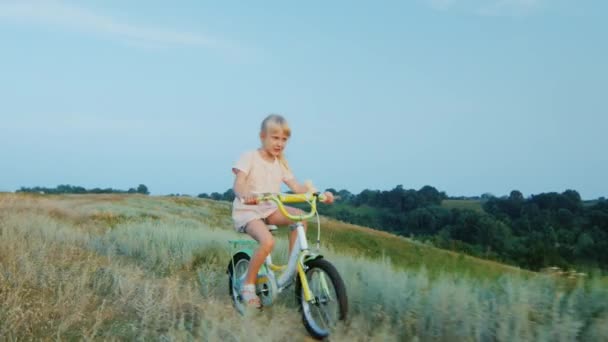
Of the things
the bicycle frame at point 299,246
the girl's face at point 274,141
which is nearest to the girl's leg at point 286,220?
the bicycle frame at point 299,246

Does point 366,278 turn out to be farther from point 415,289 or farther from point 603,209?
point 603,209

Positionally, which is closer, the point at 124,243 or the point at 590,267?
the point at 590,267

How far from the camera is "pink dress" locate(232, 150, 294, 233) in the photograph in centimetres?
584

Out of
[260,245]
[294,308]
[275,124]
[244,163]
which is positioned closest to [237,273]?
[294,308]

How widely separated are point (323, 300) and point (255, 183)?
1375mm

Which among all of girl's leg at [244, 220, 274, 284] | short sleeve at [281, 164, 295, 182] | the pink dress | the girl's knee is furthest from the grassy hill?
short sleeve at [281, 164, 295, 182]

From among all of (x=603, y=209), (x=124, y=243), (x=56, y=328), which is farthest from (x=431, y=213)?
(x=56, y=328)

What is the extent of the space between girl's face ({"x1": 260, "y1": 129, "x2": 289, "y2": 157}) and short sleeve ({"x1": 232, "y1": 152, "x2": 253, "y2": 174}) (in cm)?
18

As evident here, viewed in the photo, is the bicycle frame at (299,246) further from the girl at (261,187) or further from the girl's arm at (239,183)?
the girl's arm at (239,183)

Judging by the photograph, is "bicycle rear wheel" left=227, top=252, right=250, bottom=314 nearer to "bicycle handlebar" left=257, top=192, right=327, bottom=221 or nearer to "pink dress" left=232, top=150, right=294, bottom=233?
"pink dress" left=232, top=150, right=294, bottom=233

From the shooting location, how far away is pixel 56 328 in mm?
4941

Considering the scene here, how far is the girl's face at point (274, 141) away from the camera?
5.74 meters

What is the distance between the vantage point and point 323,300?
511cm

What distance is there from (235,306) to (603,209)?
4381 centimetres
